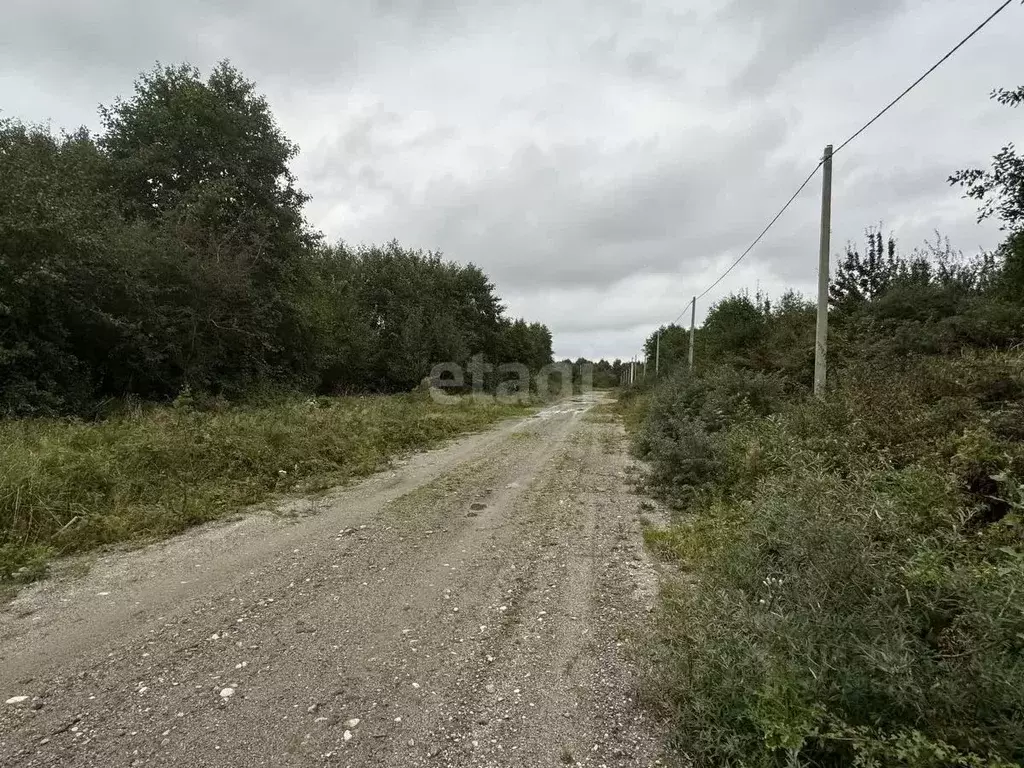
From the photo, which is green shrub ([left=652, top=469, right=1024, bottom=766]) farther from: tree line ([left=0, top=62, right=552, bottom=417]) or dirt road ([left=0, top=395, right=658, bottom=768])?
tree line ([left=0, top=62, right=552, bottom=417])

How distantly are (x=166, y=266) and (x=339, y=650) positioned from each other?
1280 centimetres

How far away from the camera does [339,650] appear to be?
271 cm

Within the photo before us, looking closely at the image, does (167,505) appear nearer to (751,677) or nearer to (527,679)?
(527,679)

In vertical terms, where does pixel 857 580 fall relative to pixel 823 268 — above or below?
below

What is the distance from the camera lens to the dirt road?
205 centimetres

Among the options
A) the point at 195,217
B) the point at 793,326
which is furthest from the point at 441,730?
the point at 195,217

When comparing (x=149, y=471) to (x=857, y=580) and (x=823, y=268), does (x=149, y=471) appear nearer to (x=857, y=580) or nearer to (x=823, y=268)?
(x=857, y=580)

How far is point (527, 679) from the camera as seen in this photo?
2.50 metres

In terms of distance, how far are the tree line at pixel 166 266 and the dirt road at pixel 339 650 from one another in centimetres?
761

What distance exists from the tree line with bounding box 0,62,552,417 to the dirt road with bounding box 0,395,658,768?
7.61 metres

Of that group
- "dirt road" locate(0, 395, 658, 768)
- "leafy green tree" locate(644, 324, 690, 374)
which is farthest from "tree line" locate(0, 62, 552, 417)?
"leafy green tree" locate(644, 324, 690, 374)

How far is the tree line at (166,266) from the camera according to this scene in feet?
30.1
